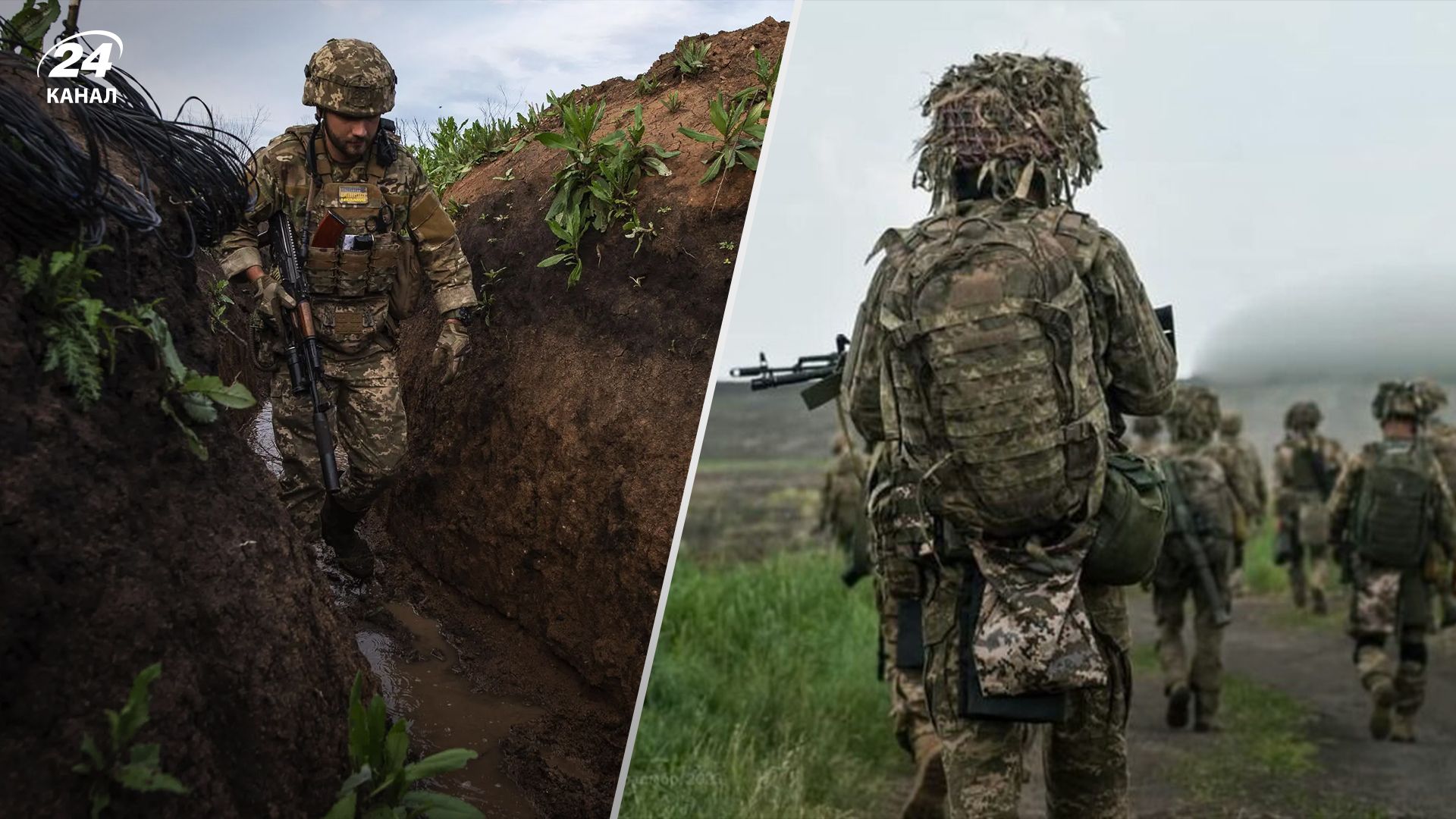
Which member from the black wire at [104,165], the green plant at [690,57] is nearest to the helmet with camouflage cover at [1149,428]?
the green plant at [690,57]

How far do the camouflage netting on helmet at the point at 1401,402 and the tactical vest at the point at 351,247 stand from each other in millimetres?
5705

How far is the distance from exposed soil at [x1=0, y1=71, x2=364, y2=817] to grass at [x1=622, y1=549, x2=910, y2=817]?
240 centimetres

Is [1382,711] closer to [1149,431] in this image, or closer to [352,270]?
[1149,431]

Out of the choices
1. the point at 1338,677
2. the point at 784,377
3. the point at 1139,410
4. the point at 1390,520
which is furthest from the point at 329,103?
the point at 1338,677

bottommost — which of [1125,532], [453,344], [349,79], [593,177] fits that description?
[1125,532]

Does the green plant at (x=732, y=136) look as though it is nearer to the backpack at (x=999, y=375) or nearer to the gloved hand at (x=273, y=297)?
the gloved hand at (x=273, y=297)

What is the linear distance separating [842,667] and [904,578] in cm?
353

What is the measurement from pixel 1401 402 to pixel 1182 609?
181cm

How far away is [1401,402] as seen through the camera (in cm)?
840

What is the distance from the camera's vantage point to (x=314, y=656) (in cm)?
393

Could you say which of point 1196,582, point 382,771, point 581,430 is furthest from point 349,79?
point 1196,582

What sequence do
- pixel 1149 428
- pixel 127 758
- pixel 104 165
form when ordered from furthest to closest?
pixel 1149 428 → pixel 104 165 → pixel 127 758

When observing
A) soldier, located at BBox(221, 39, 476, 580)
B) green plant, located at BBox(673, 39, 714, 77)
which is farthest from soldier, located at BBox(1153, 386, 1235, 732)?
soldier, located at BBox(221, 39, 476, 580)

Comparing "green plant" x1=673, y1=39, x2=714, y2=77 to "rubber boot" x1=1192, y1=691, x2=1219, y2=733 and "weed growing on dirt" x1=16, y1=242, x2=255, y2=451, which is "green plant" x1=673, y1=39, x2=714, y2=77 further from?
"rubber boot" x1=1192, y1=691, x2=1219, y2=733
